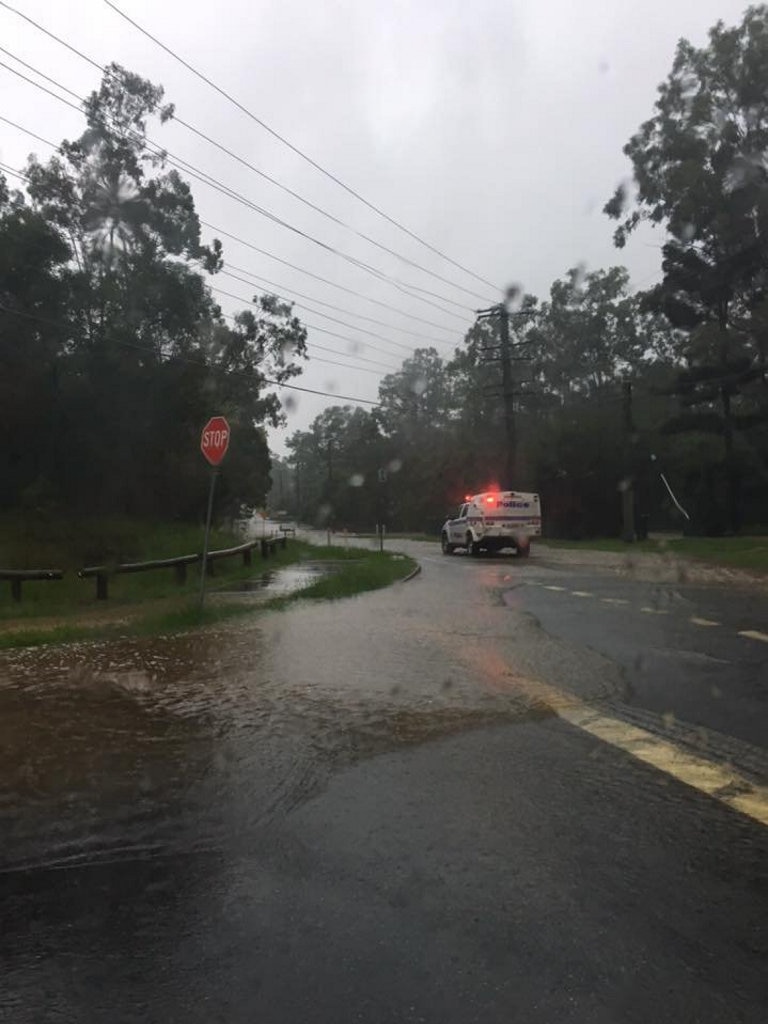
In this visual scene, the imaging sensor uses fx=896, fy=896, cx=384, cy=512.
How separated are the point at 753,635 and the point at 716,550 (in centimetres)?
1716

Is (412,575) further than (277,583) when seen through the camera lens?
Yes

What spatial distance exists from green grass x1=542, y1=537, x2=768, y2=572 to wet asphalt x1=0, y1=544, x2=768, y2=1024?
14274 mm

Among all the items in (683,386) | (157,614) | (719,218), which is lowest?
(157,614)

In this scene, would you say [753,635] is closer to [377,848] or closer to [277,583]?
[377,848]

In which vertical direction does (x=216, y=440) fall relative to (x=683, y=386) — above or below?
below

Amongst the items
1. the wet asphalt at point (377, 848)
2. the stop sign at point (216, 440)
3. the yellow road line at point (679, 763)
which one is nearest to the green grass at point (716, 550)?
the stop sign at point (216, 440)

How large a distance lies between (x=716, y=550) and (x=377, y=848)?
24541 millimetres

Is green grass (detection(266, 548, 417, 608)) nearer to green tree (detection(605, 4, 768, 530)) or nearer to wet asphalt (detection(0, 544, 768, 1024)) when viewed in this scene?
wet asphalt (detection(0, 544, 768, 1024))

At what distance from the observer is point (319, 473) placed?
124 m

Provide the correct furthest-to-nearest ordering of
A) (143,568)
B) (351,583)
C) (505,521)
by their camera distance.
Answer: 1. (505,521)
2. (351,583)
3. (143,568)

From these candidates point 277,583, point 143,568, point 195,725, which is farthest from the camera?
point 277,583

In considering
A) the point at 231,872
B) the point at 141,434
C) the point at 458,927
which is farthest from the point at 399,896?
the point at 141,434

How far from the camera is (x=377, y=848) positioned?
14.1ft

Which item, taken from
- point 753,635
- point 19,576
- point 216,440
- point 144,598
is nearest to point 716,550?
point 753,635
